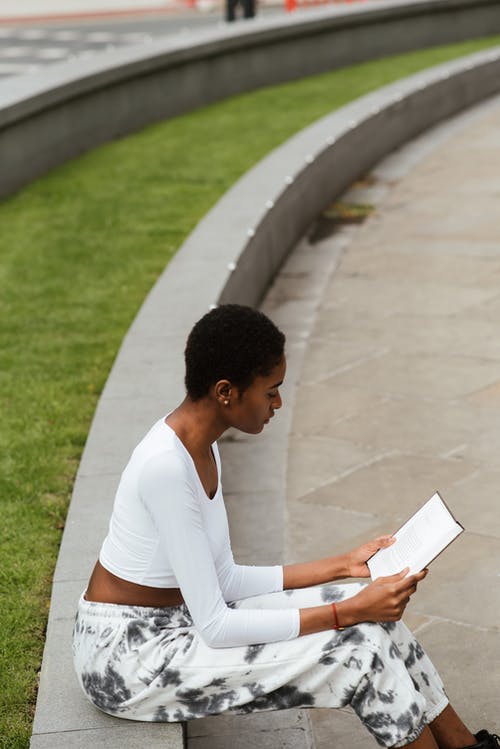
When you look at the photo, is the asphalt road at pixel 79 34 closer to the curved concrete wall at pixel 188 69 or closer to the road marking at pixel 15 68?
the road marking at pixel 15 68

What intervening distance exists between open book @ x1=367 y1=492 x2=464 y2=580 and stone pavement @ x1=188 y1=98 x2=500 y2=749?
2.31 feet

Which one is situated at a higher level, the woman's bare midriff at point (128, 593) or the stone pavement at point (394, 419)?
the woman's bare midriff at point (128, 593)

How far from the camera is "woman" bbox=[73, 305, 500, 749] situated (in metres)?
3.22

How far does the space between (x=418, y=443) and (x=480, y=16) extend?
527 inches

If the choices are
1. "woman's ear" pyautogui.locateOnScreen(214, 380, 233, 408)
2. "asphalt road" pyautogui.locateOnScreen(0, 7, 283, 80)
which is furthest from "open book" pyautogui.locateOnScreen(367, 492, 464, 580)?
"asphalt road" pyautogui.locateOnScreen(0, 7, 283, 80)

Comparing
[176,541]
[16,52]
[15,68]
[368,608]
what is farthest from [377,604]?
[16,52]

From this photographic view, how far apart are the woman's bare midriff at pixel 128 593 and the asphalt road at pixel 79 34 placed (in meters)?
16.7

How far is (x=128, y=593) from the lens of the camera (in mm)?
3391

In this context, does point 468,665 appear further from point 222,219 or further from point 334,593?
point 222,219

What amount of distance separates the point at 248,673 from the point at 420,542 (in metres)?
0.56

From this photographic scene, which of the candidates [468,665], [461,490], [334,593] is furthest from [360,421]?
[334,593]

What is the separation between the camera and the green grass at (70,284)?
176 inches

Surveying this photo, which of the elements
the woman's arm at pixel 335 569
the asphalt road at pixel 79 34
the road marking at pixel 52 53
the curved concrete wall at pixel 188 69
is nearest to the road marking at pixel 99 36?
the asphalt road at pixel 79 34

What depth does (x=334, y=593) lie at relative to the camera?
140 inches
